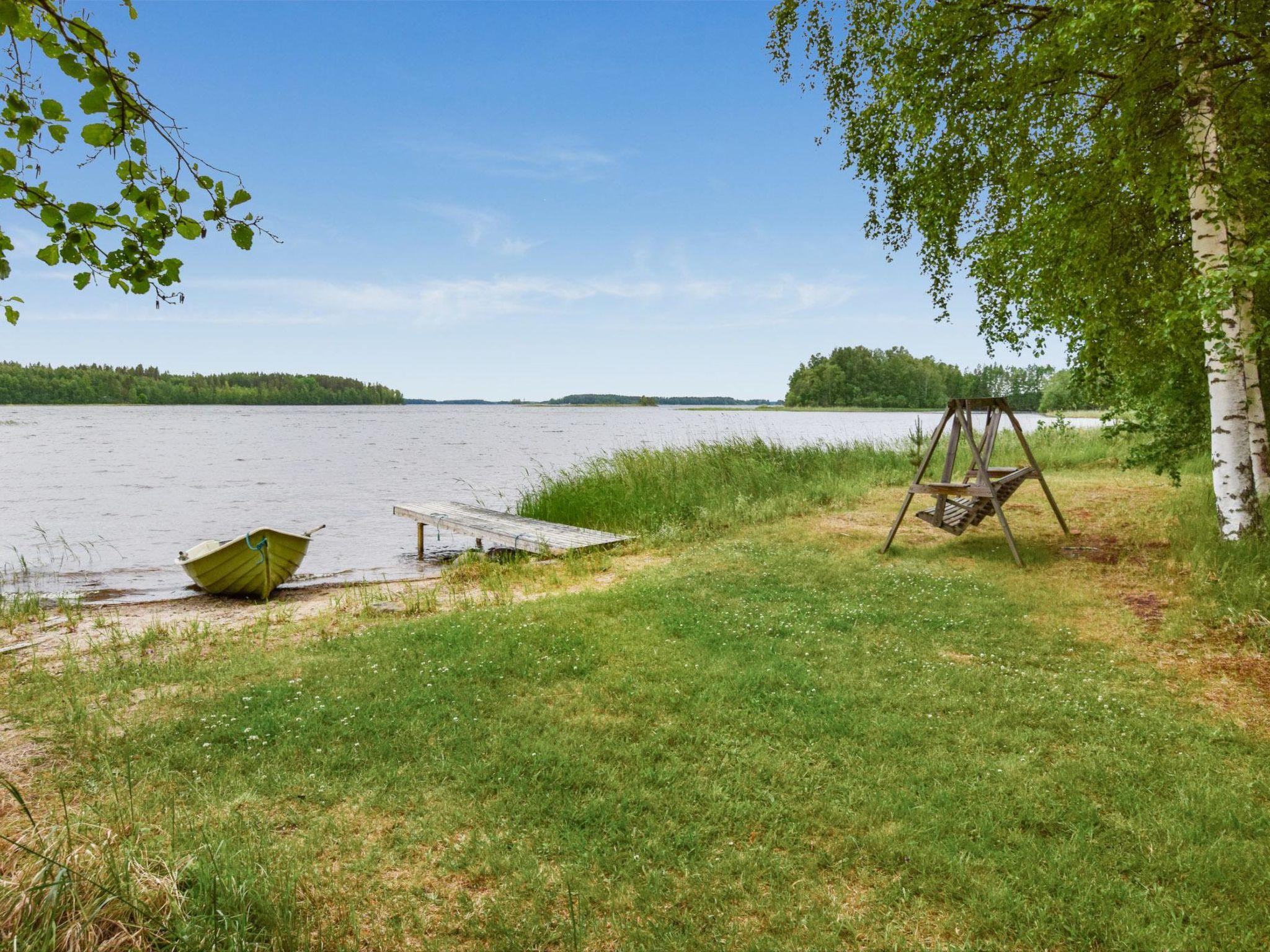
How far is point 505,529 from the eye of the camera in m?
13.2

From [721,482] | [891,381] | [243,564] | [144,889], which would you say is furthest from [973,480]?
[891,381]

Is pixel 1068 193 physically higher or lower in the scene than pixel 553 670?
higher

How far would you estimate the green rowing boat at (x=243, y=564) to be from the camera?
35.4ft

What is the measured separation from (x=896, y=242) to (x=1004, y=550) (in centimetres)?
594

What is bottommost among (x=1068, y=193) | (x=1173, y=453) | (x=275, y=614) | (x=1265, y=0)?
(x=275, y=614)

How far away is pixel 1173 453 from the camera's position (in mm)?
10195

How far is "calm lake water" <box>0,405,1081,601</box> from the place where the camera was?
1448 centimetres

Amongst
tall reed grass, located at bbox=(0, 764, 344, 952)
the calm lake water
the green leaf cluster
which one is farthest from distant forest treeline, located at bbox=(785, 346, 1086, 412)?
tall reed grass, located at bbox=(0, 764, 344, 952)

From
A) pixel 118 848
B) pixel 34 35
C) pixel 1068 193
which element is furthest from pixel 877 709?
pixel 1068 193

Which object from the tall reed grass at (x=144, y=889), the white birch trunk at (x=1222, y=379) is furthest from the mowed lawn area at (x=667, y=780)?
the white birch trunk at (x=1222, y=379)

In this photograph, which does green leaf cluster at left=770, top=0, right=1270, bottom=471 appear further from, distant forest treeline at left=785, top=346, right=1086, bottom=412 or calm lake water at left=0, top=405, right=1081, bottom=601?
distant forest treeline at left=785, top=346, right=1086, bottom=412

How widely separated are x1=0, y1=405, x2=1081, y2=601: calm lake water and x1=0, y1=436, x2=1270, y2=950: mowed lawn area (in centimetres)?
756

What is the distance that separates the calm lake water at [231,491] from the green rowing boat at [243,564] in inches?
47.4

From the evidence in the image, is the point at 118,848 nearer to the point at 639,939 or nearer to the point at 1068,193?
the point at 639,939
